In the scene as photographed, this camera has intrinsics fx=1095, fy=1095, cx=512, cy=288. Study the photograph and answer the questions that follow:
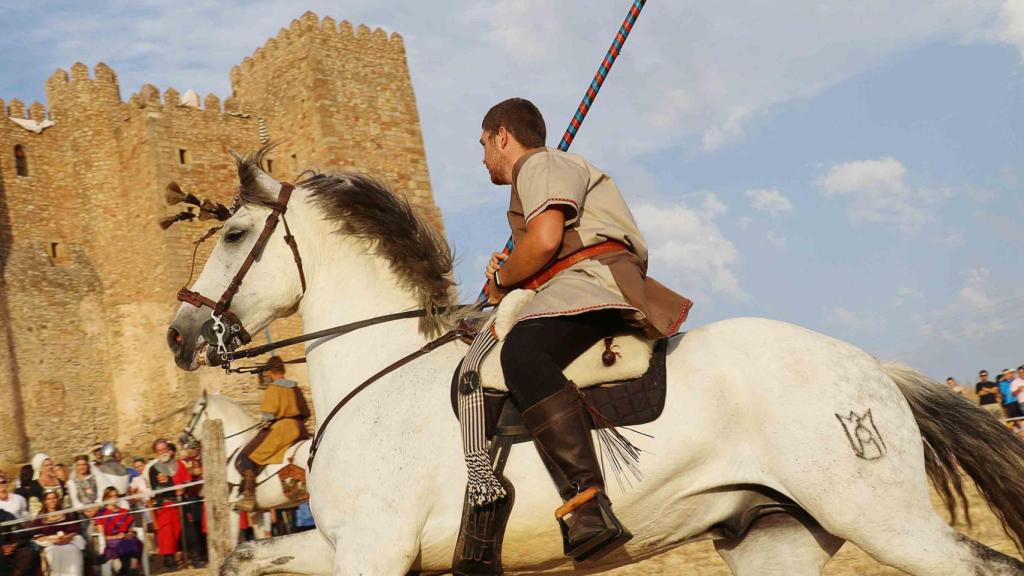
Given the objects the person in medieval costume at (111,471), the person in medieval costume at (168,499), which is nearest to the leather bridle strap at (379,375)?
the person in medieval costume at (168,499)

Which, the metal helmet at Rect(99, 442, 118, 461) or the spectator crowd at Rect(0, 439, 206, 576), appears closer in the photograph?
the spectator crowd at Rect(0, 439, 206, 576)

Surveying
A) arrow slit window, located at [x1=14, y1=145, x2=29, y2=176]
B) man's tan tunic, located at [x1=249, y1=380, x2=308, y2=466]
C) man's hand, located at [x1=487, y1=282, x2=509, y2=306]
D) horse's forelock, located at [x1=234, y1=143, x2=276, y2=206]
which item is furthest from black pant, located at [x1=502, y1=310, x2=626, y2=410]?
arrow slit window, located at [x1=14, y1=145, x2=29, y2=176]

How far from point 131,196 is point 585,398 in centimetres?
3221

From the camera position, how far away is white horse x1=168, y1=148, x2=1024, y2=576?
437cm

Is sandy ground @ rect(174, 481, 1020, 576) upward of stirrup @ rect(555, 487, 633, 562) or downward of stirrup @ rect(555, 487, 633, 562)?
downward

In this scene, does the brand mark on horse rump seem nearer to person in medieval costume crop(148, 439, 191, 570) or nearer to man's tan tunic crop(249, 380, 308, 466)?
man's tan tunic crop(249, 380, 308, 466)

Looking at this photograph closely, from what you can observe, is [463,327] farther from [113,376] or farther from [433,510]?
[113,376]

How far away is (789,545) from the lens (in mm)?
4789

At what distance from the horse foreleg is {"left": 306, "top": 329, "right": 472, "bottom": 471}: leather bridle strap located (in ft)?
1.11

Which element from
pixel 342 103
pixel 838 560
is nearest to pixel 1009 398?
pixel 838 560

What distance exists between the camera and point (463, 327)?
491cm

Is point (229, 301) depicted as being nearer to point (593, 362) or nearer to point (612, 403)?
point (593, 362)

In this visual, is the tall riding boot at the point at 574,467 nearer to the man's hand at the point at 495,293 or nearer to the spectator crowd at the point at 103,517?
the man's hand at the point at 495,293

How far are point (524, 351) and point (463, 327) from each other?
58 cm
